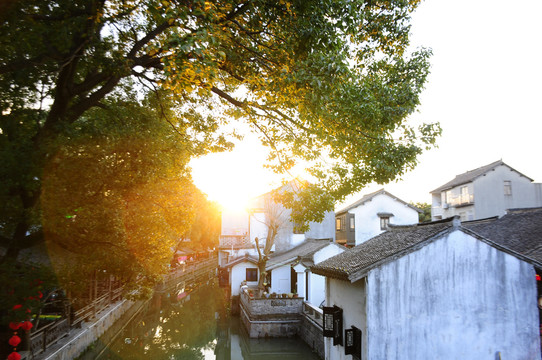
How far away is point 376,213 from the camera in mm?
34344

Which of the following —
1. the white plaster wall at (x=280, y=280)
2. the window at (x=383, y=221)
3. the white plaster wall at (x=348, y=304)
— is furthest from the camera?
the window at (x=383, y=221)

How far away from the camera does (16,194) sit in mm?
6641

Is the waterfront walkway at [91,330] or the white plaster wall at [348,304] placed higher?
the white plaster wall at [348,304]

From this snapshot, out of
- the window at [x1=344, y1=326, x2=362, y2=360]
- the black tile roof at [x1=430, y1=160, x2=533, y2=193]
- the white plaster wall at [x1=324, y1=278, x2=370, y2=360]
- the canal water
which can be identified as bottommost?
the canal water

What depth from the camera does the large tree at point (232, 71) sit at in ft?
19.2

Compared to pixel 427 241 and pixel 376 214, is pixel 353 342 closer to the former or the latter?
pixel 427 241

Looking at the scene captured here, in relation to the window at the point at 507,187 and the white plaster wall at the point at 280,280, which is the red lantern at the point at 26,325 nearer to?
the white plaster wall at the point at 280,280

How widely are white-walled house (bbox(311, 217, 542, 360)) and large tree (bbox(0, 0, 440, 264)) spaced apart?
230cm

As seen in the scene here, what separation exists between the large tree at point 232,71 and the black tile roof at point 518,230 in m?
6.33

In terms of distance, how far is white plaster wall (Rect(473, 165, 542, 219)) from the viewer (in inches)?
1314

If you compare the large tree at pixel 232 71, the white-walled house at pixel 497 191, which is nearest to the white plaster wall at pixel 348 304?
the large tree at pixel 232 71

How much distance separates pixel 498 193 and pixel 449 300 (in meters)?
30.5

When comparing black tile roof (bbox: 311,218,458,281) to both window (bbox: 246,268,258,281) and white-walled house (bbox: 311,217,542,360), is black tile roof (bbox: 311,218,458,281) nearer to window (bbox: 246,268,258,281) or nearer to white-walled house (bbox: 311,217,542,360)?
white-walled house (bbox: 311,217,542,360)

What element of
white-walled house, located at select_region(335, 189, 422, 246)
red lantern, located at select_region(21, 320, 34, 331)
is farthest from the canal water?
white-walled house, located at select_region(335, 189, 422, 246)
